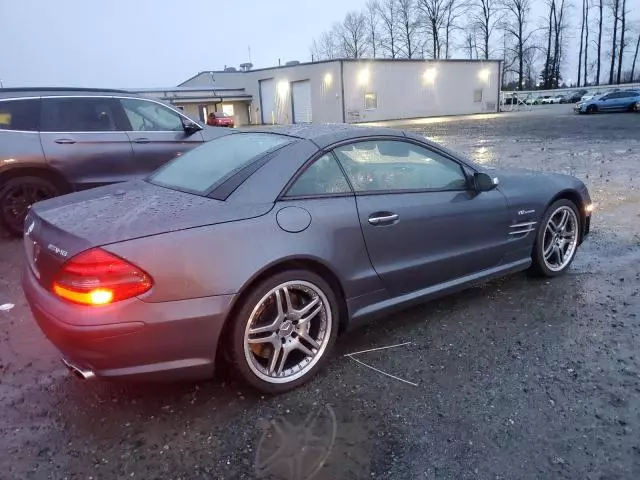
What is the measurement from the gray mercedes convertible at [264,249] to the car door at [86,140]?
10.7ft

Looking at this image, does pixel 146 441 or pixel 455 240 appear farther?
pixel 455 240

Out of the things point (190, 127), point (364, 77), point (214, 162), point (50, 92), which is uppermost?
point (364, 77)

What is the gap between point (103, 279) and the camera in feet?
7.70

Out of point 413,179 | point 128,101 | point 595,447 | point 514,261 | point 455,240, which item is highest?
point 128,101

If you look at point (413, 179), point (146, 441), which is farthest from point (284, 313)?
point (413, 179)

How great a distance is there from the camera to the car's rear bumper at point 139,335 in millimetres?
2334

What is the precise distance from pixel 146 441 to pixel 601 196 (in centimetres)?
740

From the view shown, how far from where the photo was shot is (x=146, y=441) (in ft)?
8.04

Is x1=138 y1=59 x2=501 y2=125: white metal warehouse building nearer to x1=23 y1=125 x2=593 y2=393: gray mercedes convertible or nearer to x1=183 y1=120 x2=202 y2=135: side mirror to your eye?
x1=183 y1=120 x2=202 y2=135: side mirror

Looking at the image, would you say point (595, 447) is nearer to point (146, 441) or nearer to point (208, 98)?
point (146, 441)

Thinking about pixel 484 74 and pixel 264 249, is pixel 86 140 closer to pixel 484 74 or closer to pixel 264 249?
pixel 264 249

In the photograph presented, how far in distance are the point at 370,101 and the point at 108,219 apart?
4264 centimetres

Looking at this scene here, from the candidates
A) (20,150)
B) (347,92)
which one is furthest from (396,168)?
(347,92)

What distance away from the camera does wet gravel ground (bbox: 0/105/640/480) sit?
2266 mm
